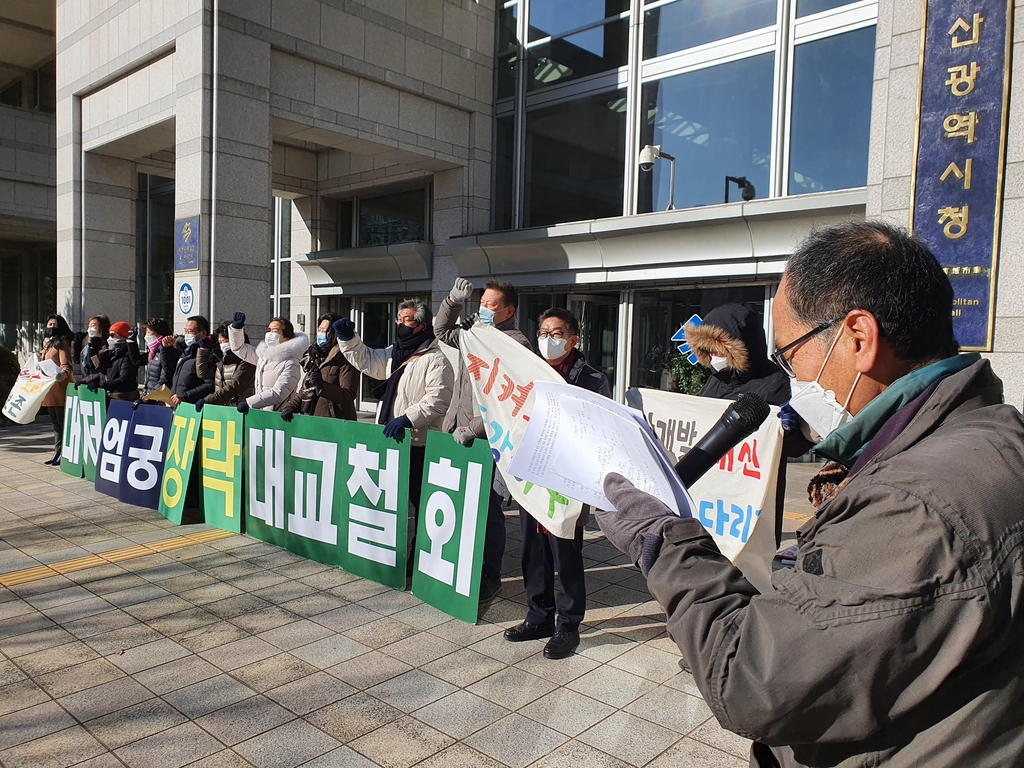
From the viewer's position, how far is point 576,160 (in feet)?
41.6

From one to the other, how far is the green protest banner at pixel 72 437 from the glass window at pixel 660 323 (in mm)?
7762

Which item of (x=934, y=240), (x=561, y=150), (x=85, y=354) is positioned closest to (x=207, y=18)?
(x=85, y=354)

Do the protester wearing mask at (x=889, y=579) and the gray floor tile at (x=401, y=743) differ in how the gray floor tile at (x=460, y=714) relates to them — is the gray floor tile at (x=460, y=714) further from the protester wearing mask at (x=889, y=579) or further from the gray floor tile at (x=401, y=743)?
the protester wearing mask at (x=889, y=579)

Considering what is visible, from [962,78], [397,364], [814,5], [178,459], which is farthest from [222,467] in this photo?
[814,5]

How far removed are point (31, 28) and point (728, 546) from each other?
21354 millimetres

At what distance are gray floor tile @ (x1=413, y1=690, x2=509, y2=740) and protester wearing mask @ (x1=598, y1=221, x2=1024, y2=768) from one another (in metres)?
2.15

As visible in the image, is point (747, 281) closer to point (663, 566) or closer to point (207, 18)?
point (207, 18)

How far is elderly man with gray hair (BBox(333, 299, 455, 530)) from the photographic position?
5.02 m

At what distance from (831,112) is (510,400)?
26.8ft

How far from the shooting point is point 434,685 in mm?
3572

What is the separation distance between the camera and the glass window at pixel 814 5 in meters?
9.68

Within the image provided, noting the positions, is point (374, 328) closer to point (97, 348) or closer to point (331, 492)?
point (97, 348)

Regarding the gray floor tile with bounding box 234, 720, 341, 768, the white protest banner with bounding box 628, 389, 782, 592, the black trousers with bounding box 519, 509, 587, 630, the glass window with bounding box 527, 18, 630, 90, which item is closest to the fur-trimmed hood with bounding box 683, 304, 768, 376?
→ the white protest banner with bounding box 628, 389, 782, 592

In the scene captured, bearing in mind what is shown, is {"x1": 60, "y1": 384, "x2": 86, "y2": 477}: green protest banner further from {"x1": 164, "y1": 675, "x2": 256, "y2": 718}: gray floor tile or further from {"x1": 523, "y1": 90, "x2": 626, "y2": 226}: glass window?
{"x1": 523, "y1": 90, "x2": 626, "y2": 226}: glass window
